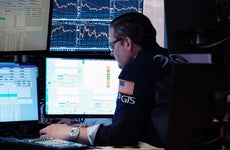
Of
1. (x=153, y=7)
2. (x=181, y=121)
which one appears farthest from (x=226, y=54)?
(x=153, y=7)

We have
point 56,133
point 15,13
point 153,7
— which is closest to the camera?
point 56,133

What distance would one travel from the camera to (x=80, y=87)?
102 inches

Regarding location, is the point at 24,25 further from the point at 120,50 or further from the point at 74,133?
the point at 74,133

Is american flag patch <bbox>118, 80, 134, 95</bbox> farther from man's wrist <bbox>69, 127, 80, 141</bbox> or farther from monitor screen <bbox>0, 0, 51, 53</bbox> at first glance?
monitor screen <bbox>0, 0, 51, 53</bbox>

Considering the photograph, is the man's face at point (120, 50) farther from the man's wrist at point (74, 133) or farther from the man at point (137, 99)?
the man's wrist at point (74, 133)

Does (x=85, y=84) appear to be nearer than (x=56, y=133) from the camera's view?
No

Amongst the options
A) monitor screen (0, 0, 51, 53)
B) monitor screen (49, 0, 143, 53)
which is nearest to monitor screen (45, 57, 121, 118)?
monitor screen (0, 0, 51, 53)

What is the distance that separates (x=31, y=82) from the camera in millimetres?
2408

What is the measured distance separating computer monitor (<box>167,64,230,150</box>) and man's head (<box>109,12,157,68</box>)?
1.21 m

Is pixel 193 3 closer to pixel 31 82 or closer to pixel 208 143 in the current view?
pixel 208 143

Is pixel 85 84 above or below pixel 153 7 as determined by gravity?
below

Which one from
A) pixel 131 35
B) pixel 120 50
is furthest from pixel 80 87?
pixel 131 35

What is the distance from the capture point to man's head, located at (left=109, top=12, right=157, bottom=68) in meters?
2.37

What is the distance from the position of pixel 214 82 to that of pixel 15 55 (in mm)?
1623
